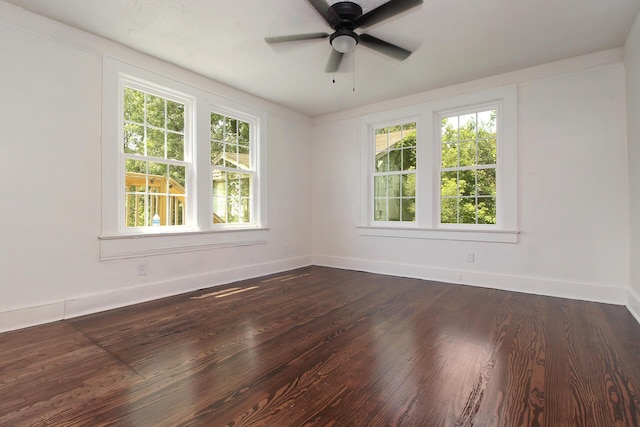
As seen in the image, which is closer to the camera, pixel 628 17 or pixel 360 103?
pixel 628 17

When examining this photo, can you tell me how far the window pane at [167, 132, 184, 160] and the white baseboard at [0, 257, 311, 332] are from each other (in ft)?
4.82

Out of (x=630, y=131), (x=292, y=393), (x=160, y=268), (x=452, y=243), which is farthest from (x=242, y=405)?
(x=630, y=131)

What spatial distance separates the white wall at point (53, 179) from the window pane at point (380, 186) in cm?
319

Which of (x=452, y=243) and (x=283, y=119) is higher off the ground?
(x=283, y=119)

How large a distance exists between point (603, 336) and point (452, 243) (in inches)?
75.1

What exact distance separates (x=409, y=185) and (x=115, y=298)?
3938mm

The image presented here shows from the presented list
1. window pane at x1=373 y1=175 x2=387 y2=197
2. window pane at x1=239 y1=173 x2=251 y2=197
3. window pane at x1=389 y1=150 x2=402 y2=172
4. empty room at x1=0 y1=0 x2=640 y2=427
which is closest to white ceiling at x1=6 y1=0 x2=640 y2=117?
empty room at x1=0 y1=0 x2=640 y2=427

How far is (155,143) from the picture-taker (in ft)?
11.5

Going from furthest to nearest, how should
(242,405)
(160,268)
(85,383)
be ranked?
(160,268) < (85,383) < (242,405)

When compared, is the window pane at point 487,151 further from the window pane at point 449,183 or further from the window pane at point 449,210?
the window pane at point 449,210

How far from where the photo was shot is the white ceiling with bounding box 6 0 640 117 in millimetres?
2521

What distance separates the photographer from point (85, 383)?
5.58 feet

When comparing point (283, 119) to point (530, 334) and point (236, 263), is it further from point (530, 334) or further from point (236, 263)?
point (530, 334)

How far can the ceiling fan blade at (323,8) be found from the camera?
2188 millimetres
